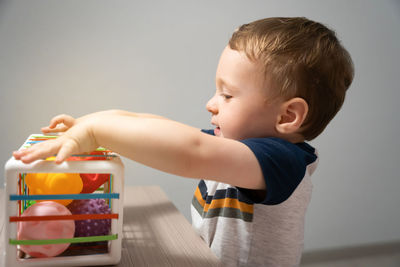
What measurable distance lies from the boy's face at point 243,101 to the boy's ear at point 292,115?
10 millimetres

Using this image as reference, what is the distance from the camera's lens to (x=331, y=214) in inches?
60.1

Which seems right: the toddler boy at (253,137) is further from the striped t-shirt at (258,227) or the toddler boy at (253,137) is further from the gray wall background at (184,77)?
the gray wall background at (184,77)

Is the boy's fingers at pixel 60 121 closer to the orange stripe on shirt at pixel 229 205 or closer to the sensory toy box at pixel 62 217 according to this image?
the sensory toy box at pixel 62 217

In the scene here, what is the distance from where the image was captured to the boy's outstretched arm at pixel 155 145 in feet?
1.46

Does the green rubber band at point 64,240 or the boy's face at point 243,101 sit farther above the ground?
the boy's face at point 243,101

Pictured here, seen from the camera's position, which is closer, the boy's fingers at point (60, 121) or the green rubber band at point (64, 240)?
the green rubber band at point (64, 240)

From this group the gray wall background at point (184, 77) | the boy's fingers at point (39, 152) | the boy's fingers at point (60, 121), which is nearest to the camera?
the boy's fingers at point (39, 152)

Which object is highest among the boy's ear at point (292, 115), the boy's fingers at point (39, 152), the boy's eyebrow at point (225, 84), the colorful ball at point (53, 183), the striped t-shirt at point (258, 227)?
the boy's eyebrow at point (225, 84)

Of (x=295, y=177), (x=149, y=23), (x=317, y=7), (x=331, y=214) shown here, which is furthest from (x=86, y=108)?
(x=331, y=214)

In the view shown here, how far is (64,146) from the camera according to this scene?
0.43m

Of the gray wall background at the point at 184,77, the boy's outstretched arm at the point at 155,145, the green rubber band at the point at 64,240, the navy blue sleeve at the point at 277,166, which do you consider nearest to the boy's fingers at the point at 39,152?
the boy's outstretched arm at the point at 155,145

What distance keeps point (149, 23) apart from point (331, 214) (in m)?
1.07

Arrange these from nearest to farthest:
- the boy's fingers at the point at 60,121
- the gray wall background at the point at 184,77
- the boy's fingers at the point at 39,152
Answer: the boy's fingers at the point at 39,152
the boy's fingers at the point at 60,121
the gray wall background at the point at 184,77

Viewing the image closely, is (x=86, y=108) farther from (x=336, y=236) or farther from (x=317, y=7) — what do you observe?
(x=336, y=236)
